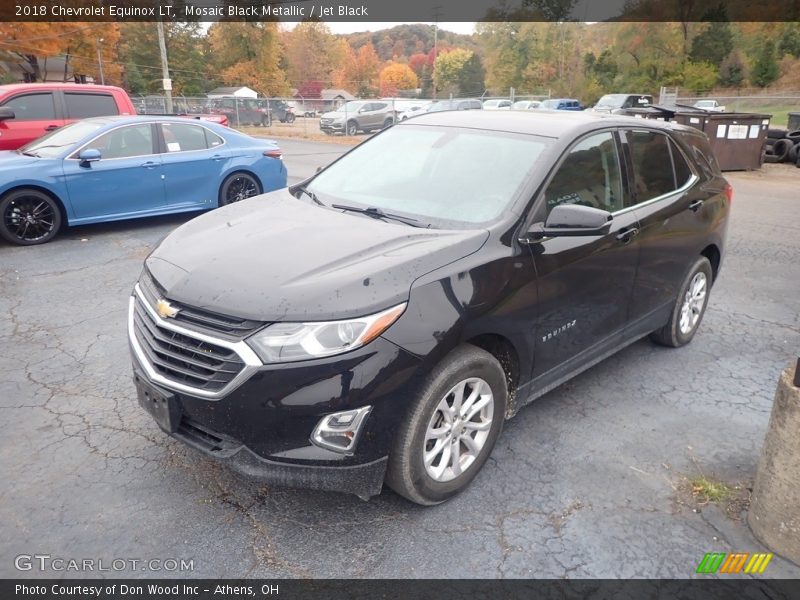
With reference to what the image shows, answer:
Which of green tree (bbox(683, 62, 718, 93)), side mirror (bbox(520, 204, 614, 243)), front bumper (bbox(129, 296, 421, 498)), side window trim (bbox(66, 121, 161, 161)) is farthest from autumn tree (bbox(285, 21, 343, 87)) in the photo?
front bumper (bbox(129, 296, 421, 498))

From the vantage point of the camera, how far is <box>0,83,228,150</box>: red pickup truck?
32.8ft

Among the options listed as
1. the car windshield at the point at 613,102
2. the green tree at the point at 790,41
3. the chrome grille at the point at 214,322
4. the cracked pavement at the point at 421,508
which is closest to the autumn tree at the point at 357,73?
the green tree at the point at 790,41

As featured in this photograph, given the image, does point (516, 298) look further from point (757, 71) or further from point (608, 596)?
point (757, 71)

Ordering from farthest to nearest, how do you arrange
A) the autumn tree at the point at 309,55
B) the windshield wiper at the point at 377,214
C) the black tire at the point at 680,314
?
1. the autumn tree at the point at 309,55
2. the black tire at the point at 680,314
3. the windshield wiper at the point at 377,214

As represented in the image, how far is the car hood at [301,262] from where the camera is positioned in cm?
252

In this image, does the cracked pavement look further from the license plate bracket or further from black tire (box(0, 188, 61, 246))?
black tire (box(0, 188, 61, 246))

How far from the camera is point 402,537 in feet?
9.06

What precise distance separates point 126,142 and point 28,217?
4.97 ft

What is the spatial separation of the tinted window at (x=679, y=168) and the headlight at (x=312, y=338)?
116 inches

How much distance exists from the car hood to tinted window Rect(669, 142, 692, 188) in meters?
2.18

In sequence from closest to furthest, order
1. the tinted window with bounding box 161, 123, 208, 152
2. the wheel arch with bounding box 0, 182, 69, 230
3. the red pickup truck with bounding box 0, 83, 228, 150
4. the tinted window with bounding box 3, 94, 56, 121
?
the wheel arch with bounding box 0, 182, 69, 230 < the tinted window with bounding box 161, 123, 208, 152 < the red pickup truck with bounding box 0, 83, 228, 150 < the tinted window with bounding box 3, 94, 56, 121

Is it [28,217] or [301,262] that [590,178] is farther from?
[28,217]

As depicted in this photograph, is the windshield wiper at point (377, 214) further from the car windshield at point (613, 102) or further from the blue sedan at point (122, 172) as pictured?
the car windshield at point (613, 102)

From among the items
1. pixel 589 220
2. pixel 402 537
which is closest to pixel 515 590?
pixel 402 537
